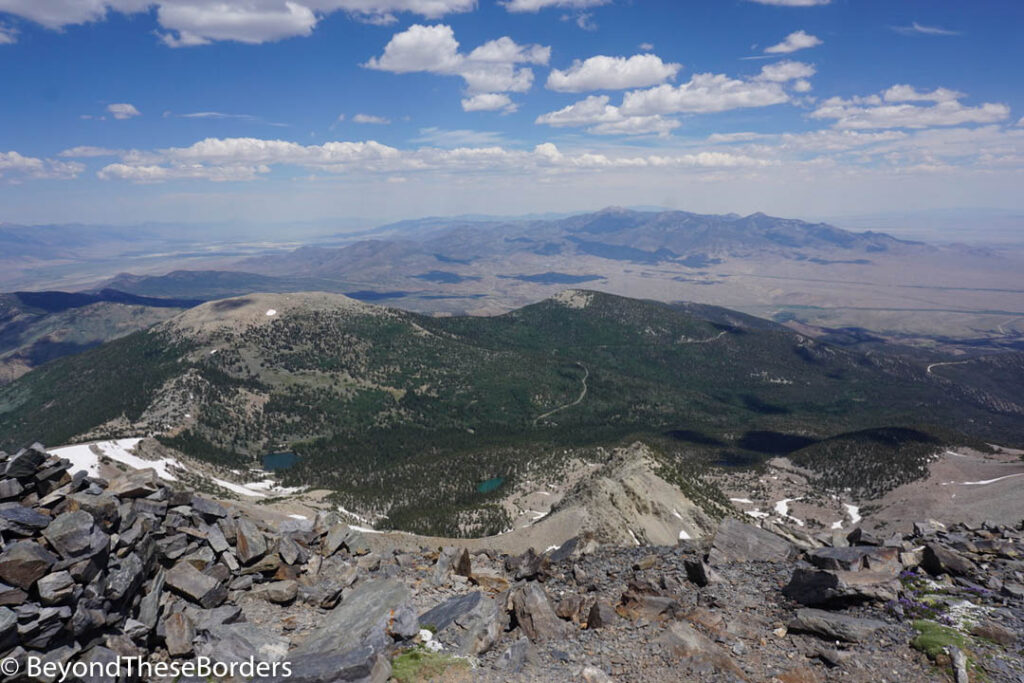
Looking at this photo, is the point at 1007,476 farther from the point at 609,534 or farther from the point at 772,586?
the point at 772,586

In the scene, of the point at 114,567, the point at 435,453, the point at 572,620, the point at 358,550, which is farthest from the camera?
the point at 435,453

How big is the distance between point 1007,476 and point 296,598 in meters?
107

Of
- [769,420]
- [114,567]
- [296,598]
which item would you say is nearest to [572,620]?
[296,598]

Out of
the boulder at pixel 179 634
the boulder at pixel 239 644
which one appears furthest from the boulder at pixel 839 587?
the boulder at pixel 179 634

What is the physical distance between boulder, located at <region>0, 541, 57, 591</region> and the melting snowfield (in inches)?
3259

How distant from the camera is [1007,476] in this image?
276ft

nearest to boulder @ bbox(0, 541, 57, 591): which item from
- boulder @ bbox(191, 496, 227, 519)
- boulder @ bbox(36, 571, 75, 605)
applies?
boulder @ bbox(36, 571, 75, 605)

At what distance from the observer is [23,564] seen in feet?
49.6

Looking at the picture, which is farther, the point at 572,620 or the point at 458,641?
the point at 572,620

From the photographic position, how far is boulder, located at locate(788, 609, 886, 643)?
1719 cm

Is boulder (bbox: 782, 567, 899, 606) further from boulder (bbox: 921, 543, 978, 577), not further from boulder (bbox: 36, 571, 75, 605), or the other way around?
boulder (bbox: 36, 571, 75, 605)

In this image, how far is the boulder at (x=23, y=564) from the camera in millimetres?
15000

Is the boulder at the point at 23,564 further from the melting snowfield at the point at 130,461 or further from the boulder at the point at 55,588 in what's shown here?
the melting snowfield at the point at 130,461

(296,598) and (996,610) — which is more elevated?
(996,610)
